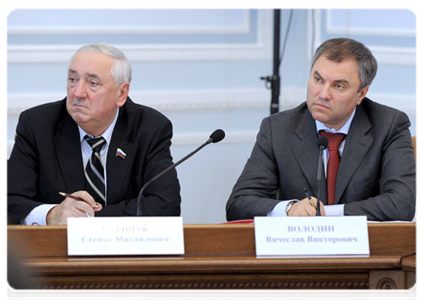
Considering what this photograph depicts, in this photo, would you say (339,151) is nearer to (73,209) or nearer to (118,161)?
(118,161)

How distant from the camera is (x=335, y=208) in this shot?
2.27 metres

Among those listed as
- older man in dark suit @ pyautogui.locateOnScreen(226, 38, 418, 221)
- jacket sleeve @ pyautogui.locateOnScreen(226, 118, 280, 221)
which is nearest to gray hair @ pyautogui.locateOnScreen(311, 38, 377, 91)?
older man in dark suit @ pyautogui.locateOnScreen(226, 38, 418, 221)

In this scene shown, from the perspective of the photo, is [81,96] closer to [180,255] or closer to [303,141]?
[303,141]

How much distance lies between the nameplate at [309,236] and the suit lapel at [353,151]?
2.58 feet

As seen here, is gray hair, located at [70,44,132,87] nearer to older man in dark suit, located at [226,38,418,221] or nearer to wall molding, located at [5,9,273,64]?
older man in dark suit, located at [226,38,418,221]

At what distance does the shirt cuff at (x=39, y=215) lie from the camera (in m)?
2.25

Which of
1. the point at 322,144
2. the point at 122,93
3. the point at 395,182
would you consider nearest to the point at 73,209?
the point at 122,93

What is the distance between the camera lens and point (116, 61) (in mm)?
2490

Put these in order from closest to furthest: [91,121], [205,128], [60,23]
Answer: [91,121]
[60,23]
[205,128]

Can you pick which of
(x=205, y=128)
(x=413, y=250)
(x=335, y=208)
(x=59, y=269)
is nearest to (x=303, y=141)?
(x=335, y=208)

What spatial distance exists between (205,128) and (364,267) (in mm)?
2985

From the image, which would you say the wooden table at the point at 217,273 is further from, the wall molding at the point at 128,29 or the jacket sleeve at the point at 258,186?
the wall molding at the point at 128,29

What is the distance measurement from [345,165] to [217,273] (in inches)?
38.0

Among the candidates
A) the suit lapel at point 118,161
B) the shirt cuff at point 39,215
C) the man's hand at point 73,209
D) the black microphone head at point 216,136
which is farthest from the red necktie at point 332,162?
the shirt cuff at point 39,215
